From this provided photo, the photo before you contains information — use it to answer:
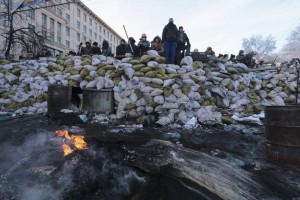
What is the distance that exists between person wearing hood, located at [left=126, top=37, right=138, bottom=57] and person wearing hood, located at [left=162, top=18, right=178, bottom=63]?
1787mm

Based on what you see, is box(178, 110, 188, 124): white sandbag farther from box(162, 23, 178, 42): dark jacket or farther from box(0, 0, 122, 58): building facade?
box(0, 0, 122, 58): building facade

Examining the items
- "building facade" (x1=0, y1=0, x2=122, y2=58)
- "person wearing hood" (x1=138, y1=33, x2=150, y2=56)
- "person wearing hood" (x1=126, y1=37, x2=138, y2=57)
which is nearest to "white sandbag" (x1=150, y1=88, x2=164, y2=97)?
"person wearing hood" (x1=138, y1=33, x2=150, y2=56)

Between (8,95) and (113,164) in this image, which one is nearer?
(113,164)

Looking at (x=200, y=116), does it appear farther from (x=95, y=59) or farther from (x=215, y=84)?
(x=95, y=59)

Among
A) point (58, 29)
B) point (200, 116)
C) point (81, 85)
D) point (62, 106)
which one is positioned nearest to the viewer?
point (200, 116)

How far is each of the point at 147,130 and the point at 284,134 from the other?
2.89 m

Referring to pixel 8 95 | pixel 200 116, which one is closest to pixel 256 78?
pixel 200 116

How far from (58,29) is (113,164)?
123 feet

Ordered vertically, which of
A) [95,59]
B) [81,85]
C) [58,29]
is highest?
[58,29]

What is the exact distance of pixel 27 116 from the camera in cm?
722

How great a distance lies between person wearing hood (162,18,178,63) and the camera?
822cm

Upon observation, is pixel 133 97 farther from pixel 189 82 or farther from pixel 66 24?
pixel 66 24

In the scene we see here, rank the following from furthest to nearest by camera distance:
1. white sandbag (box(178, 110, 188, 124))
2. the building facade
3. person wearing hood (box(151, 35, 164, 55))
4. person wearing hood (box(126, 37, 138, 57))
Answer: the building facade
person wearing hood (box(126, 37, 138, 57))
person wearing hood (box(151, 35, 164, 55))
white sandbag (box(178, 110, 188, 124))

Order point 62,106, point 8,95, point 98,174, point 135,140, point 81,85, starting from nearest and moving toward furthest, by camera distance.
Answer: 1. point 98,174
2. point 135,140
3. point 62,106
4. point 81,85
5. point 8,95
